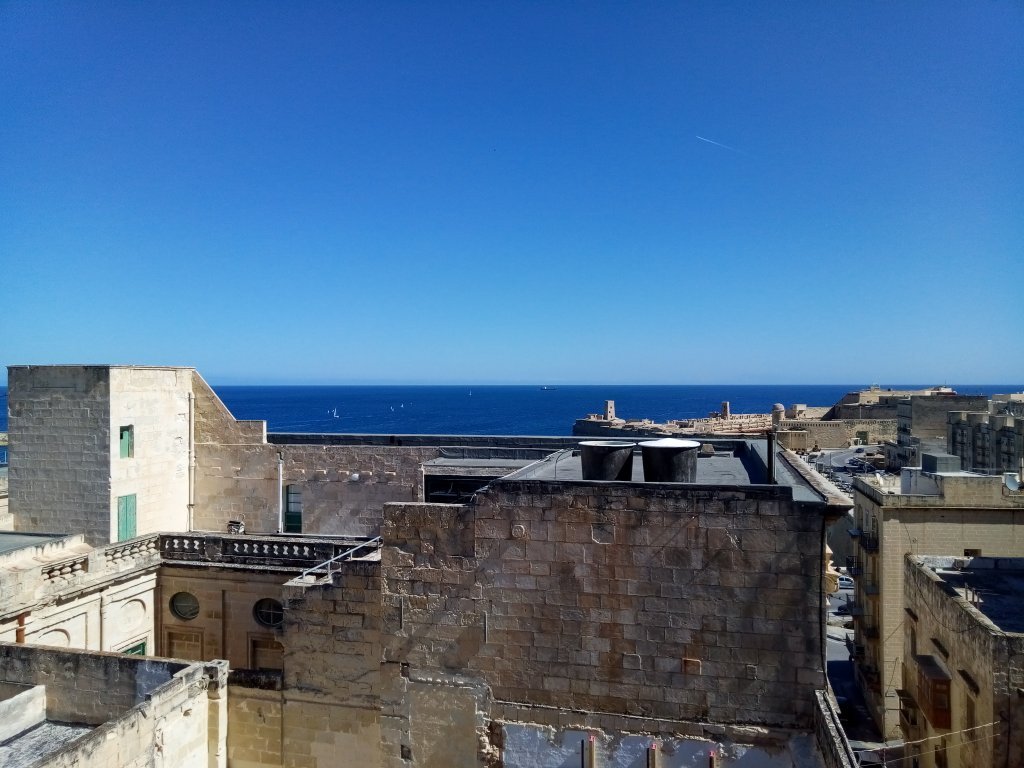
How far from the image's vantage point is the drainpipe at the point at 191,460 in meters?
19.7

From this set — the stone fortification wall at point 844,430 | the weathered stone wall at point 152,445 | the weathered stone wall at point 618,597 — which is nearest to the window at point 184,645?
the weathered stone wall at point 152,445

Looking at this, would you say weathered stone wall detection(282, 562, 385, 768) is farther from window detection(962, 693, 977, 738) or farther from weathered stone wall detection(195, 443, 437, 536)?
window detection(962, 693, 977, 738)

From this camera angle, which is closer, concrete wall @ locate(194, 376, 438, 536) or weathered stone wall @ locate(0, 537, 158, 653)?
weathered stone wall @ locate(0, 537, 158, 653)

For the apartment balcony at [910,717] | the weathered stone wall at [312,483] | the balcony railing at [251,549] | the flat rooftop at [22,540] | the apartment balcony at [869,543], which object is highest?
the weathered stone wall at [312,483]

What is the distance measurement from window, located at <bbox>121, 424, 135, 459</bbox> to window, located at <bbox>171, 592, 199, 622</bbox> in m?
3.88

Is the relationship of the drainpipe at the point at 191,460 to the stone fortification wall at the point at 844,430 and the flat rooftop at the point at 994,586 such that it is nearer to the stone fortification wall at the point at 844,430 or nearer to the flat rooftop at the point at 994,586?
the flat rooftop at the point at 994,586

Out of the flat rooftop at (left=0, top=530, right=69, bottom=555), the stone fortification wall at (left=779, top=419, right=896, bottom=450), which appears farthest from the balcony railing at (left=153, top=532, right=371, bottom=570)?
the stone fortification wall at (left=779, top=419, right=896, bottom=450)

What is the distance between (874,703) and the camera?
20625 mm

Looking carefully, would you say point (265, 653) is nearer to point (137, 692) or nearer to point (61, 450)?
point (137, 692)

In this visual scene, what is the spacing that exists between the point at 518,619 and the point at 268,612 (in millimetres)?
8292

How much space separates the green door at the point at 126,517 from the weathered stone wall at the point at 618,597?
991cm

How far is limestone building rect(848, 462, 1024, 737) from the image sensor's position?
1975 cm

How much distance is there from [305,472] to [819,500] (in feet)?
45.7

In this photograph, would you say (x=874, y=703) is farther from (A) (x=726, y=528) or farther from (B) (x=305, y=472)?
(B) (x=305, y=472)
